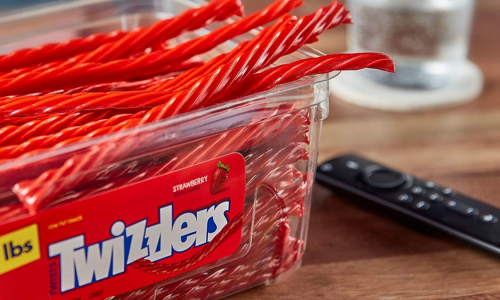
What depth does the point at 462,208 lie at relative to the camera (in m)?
0.56

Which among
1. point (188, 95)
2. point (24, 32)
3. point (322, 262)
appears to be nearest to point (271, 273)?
point (322, 262)

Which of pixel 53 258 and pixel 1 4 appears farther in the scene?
pixel 1 4

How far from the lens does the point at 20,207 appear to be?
355mm

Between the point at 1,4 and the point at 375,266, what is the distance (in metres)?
0.93

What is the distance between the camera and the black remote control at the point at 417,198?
0.54m

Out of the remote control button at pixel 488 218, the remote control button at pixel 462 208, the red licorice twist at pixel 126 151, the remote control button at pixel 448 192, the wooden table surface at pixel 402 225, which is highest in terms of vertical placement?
the red licorice twist at pixel 126 151

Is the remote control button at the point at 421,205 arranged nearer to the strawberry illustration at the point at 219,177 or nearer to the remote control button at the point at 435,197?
A: the remote control button at the point at 435,197

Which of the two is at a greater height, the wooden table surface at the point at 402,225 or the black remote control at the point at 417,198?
the black remote control at the point at 417,198

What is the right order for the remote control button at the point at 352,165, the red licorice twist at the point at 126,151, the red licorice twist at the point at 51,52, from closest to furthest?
the red licorice twist at the point at 126,151 < the red licorice twist at the point at 51,52 < the remote control button at the point at 352,165

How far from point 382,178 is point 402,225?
5 cm

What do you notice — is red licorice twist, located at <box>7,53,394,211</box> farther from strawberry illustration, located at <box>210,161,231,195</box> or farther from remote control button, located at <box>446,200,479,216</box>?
remote control button, located at <box>446,200,479,216</box>

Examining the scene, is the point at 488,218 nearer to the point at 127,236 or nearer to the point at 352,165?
the point at 352,165

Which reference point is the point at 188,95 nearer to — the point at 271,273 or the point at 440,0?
the point at 271,273

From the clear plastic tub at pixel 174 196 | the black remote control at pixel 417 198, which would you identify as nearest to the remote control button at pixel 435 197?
the black remote control at pixel 417 198
